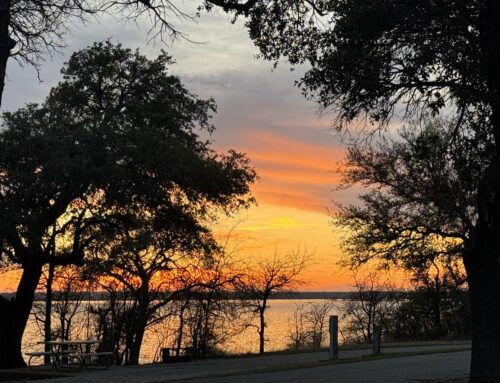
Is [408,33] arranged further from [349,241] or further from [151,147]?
[349,241]

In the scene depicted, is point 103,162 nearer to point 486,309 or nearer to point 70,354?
point 70,354

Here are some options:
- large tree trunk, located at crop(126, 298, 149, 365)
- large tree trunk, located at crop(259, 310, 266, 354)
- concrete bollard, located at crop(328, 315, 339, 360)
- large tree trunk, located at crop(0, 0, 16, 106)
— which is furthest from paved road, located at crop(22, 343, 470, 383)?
large tree trunk, located at crop(126, 298, 149, 365)

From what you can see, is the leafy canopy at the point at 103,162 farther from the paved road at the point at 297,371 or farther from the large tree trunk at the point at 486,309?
the large tree trunk at the point at 486,309

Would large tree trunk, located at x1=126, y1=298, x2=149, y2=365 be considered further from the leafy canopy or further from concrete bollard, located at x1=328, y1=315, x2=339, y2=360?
concrete bollard, located at x1=328, y1=315, x2=339, y2=360

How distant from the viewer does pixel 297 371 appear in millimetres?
17188

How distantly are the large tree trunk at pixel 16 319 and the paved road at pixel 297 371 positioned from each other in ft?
17.3

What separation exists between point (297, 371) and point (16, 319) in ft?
38.4

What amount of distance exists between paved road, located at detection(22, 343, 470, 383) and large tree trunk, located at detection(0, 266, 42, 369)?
5267 millimetres

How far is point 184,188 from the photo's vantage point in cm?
2302

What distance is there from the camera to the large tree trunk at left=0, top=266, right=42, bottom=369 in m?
23.2

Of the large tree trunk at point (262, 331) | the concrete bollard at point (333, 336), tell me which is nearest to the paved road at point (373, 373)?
the concrete bollard at point (333, 336)

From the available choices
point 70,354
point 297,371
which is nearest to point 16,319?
point 70,354

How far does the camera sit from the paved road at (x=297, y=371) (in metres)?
15.7

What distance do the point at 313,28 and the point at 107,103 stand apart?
1393 cm
